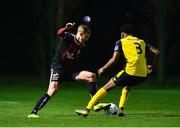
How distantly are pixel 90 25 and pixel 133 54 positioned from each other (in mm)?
17869

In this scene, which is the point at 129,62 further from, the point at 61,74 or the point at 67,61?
the point at 61,74

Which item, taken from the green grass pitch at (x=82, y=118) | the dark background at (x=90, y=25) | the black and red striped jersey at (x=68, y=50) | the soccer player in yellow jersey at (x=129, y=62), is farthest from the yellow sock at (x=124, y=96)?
the dark background at (x=90, y=25)

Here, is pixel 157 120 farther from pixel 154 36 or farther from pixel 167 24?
pixel 154 36

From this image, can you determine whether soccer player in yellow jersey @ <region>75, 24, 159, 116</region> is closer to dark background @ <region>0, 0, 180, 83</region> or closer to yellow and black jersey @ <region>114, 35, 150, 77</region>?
yellow and black jersey @ <region>114, 35, 150, 77</region>

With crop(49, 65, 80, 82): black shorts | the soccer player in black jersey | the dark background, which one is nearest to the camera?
the soccer player in black jersey

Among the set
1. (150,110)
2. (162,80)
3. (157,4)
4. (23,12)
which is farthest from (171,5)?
(150,110)

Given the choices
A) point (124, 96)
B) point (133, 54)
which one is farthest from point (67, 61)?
point (124, 96)

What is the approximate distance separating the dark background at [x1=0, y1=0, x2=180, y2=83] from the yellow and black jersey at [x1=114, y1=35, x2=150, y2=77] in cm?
1783

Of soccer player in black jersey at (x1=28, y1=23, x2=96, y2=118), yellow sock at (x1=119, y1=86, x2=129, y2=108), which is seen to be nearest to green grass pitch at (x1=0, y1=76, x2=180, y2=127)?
yellow sock at (x1=119, y1=86, x2=129, y2=108)

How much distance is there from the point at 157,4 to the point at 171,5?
0.65m

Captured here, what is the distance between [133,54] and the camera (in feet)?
48.9

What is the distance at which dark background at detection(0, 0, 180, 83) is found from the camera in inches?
1326

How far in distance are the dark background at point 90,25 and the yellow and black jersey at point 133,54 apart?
58.5 feet

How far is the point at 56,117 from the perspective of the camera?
14.7 meters
